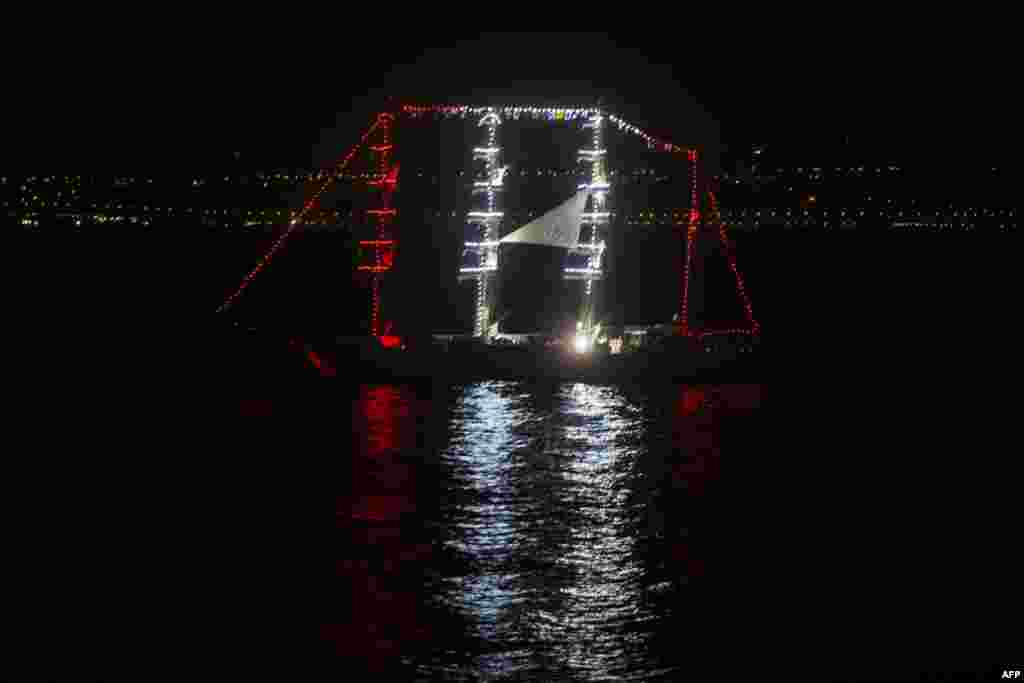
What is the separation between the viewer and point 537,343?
20031 mm

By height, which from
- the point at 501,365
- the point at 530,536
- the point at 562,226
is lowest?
the point at 530,536

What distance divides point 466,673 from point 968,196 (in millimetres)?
72105

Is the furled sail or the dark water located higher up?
the furled sail

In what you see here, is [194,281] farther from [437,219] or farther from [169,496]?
[169,496]

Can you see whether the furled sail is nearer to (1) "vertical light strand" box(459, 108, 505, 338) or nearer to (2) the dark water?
(1) "vertical light strand" box(459, 108, 505, 338)

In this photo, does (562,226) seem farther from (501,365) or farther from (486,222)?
(501,365)

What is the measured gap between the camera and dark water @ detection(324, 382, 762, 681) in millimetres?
9500

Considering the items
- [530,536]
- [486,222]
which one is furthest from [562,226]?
[530,536]

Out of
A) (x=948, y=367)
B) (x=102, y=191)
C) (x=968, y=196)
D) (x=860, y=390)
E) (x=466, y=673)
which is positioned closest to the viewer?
(x=466, y=673)

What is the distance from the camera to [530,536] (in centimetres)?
1223

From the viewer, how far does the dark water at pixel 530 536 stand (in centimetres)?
950

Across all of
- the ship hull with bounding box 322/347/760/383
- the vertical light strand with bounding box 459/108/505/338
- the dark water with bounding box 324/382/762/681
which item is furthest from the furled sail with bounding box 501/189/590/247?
the dark water with bounding box 324/382/762/681

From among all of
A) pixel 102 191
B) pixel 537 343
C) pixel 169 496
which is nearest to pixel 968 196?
pixel 102 191

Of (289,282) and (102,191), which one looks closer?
(289,282)
